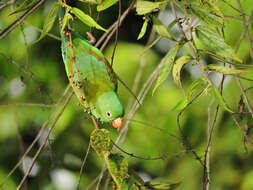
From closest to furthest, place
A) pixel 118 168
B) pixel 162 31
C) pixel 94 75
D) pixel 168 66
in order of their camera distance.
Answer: pixel 162 31
pixel 168 66
pixel 118 168
pixel 94 75

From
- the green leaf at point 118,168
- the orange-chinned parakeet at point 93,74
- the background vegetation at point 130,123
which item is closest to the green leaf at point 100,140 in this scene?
the green leaf at point 118,168

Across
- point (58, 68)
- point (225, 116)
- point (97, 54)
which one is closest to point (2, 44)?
point (58, 68)

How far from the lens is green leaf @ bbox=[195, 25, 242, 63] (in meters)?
1.24

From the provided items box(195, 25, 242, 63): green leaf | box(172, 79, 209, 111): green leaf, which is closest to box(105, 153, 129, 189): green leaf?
box(172, 79, 209, 111): green leaf

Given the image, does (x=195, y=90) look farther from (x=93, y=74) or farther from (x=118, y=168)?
(x=93, y=74)

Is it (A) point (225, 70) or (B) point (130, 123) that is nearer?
(A) point (225, 70)

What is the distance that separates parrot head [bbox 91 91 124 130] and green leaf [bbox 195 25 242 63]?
0.72 metres

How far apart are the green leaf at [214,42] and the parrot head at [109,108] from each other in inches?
28.5

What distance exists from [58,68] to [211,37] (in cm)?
284

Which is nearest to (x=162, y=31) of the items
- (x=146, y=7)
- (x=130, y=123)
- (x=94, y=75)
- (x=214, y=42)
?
(x=146, y=7)

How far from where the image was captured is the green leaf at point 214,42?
124 cm

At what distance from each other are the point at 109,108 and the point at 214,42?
2.74ft

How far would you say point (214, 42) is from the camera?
1.27 m

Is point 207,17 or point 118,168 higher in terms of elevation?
point 207,17
